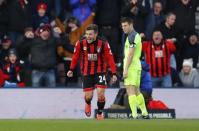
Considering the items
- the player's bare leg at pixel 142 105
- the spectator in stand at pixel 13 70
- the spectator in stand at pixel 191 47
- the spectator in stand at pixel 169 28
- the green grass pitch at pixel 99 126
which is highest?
the spectator in stand at pixel 169 28

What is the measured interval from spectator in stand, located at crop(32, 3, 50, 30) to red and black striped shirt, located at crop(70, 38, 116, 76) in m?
3.31

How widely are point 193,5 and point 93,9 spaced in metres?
2.27

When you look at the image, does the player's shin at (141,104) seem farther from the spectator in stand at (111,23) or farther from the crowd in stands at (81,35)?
the spectator in stand at (111,23)

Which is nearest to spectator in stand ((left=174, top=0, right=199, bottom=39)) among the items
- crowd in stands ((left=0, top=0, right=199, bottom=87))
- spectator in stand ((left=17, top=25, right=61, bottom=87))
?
crowd in stands ((left=0, top=0, right=199, bottom=87))

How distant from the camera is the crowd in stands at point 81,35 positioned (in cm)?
1691

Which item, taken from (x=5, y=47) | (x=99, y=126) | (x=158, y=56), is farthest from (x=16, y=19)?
(x=99, y=126)

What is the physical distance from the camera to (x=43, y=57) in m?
16.9

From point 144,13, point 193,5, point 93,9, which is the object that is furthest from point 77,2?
point 193,5

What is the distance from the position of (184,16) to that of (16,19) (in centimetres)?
375

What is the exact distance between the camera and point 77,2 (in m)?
17.7

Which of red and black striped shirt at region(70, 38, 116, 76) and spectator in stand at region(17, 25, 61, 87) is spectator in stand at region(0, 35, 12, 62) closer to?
spectator in stand at region(17, 25, 61, 87)

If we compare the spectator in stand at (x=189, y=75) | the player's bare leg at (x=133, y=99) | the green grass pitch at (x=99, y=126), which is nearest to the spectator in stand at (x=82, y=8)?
the spectator in stand at (x=189, y=75)

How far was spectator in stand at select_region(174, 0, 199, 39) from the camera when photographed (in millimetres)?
17609

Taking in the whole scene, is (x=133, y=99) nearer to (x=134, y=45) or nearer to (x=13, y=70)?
(x=134, y=45)
